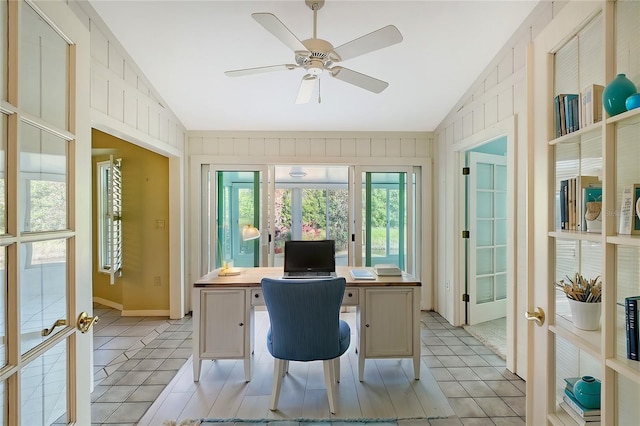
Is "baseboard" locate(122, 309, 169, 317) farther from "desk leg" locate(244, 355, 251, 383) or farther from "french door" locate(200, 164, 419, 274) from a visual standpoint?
"desk leg" locate(244, 355, 251, 383)

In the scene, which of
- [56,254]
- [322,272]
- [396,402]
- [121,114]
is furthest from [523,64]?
[121,114]

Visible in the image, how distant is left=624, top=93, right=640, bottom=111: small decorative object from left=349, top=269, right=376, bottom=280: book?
1.87 meters

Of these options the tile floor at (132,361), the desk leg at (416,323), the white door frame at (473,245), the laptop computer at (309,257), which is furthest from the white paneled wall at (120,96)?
the white door frame at (473,245)

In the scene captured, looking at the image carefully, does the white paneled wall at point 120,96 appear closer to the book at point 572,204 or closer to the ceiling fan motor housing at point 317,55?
the ceiling fan motor housing at point 317,55

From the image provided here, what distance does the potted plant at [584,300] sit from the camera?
1.07m

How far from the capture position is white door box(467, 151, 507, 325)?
3.67 m

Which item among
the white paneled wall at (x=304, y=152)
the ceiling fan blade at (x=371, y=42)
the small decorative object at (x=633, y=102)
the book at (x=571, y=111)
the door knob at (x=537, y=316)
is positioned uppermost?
the ceiling fan blade at (x=371, y=42)

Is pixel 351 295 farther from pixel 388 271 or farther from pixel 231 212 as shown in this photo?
pixel 231 212

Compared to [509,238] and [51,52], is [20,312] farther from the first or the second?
[509,238]

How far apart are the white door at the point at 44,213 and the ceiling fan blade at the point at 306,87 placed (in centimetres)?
129

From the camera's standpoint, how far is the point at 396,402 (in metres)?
2.23

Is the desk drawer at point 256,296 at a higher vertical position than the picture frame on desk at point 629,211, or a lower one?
lower

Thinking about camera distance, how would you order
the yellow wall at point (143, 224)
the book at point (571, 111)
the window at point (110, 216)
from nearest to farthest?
the book at point (571, 111) < the window at point (110, 216) < the yellow wall at point (143, 224)

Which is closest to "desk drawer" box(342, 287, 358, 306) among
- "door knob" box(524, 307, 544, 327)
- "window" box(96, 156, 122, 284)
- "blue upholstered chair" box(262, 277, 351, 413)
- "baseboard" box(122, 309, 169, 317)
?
"blue upholstered chair" box(262, 277, 351, 413)
